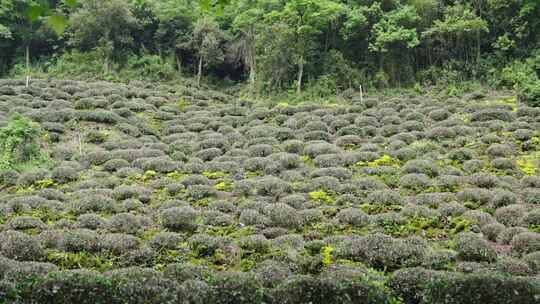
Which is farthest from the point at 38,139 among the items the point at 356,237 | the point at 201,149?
the point at 356,237

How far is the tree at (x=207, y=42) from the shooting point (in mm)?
41750

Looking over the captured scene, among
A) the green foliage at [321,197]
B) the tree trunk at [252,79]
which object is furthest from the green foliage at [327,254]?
the tree trunk at [252,79]

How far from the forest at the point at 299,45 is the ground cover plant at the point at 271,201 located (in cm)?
399

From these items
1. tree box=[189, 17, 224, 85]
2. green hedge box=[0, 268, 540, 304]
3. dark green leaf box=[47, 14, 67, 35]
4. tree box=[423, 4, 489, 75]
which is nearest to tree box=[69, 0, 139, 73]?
tree box=[189, 17, 224, 85]

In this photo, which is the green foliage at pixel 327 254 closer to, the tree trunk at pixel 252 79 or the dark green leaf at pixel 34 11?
the dark green leaf at pixel 34 11

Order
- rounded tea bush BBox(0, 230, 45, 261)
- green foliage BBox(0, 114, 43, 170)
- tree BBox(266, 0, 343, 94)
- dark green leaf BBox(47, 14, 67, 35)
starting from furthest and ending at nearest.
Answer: tree BBox(266, 0, 343, 94) < green foliage BBox(0, 114, 43, 170) < rounded tea bush BBox(0, 230, 45, 261) < dark green leaf BBox(47, 14, 67, 35)

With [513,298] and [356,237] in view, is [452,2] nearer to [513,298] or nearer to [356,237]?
[356,237]

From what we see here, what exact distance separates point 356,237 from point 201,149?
1333cm

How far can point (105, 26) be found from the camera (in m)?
42.1

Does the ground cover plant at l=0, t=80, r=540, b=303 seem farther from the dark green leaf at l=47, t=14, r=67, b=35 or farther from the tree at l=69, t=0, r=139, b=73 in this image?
the tree at l=69, t=0, r=139, b=73

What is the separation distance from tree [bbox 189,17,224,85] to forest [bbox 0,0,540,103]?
0.30 ft

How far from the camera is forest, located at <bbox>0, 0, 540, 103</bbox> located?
34.9 m

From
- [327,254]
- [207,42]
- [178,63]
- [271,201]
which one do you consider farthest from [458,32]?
[327,254]

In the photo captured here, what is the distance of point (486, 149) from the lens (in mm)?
22906
